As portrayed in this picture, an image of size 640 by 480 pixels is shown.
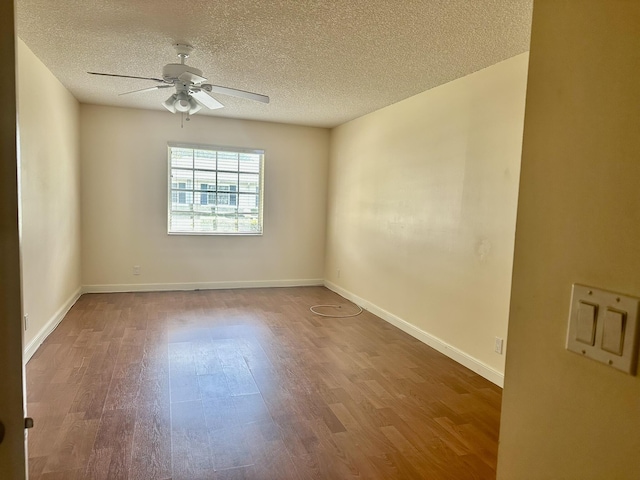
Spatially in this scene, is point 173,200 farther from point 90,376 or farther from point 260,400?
point 260,400

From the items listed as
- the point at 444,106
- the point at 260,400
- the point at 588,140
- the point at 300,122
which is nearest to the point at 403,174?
the point at 444,106

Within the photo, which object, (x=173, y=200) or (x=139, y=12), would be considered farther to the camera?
(x=173, y=200)

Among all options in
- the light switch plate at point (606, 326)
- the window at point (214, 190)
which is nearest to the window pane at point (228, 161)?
the window at point (214, 190)

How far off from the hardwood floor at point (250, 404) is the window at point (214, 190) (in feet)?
6.31

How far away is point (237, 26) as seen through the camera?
8.71ft

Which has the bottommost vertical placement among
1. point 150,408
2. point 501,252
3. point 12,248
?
point 150,408

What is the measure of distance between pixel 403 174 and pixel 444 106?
866 millimetres

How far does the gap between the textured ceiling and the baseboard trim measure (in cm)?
266

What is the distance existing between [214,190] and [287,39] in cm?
341

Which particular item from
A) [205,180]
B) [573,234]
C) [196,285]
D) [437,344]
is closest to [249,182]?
[205,180]

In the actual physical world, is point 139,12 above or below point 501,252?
above

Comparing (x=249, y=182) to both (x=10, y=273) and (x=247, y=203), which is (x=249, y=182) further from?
(x=10, y=273)

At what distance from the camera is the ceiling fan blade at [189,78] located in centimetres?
292

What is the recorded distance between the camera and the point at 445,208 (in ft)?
12.0
